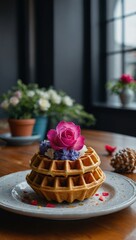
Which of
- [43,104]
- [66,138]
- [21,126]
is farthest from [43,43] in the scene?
[66,138]

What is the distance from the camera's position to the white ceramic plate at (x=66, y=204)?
643 mm

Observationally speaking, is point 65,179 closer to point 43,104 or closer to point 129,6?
point 43,104

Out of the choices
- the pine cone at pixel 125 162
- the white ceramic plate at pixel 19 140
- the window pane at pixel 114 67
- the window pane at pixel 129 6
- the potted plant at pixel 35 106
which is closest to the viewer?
the pine cone at pixel 125 162

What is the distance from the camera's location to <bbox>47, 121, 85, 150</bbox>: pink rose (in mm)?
728

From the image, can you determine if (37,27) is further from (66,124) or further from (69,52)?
(66,124)

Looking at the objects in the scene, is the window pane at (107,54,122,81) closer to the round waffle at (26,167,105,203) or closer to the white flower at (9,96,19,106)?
the white flower at (9,96,19,106)

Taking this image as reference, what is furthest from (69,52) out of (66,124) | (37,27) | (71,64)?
(66,124)

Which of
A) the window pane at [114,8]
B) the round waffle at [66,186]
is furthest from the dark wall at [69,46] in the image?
the round waffle at [66,186]

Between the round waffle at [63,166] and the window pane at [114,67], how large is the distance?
289cm

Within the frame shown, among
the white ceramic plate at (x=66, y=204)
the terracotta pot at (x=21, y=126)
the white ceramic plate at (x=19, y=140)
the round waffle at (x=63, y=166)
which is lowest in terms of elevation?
the white ceramic plate at (x=19, y=140)

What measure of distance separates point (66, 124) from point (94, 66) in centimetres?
294

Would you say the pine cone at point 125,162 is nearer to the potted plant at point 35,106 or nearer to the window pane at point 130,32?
the potted plant at point 35,106

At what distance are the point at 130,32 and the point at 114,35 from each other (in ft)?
0.79

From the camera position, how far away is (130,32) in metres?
3.34
